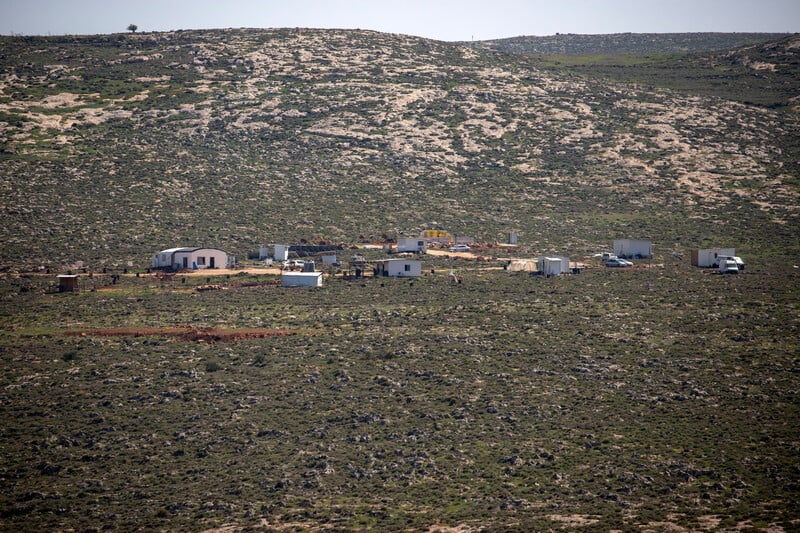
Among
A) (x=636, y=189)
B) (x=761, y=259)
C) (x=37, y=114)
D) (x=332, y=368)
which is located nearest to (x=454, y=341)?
(x=332, y=368)

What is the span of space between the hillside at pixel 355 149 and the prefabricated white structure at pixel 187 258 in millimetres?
2015

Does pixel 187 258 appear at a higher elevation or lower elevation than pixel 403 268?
higher

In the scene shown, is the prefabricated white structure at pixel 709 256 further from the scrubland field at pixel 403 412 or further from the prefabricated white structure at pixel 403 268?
the prefabricated white structure at pixel 403 268

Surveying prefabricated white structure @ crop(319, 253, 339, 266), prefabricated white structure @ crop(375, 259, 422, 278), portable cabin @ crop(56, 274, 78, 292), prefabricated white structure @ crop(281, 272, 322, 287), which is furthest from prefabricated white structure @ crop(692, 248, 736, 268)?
portable cabin @ crop(56, 274, 78, 292)

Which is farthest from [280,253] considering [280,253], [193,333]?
[193,333]

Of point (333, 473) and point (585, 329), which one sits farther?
point (585, 329)

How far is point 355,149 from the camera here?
390 ft

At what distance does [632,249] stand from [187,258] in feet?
137

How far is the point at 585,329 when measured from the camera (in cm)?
6106

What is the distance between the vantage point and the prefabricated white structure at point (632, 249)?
88.8m

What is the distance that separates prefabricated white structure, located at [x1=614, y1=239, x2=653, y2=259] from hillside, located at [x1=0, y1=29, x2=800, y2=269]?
13.2 ft

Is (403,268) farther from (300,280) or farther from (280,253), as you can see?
(280,253)

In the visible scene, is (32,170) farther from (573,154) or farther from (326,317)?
(573,154)

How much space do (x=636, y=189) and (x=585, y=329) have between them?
5462cm
